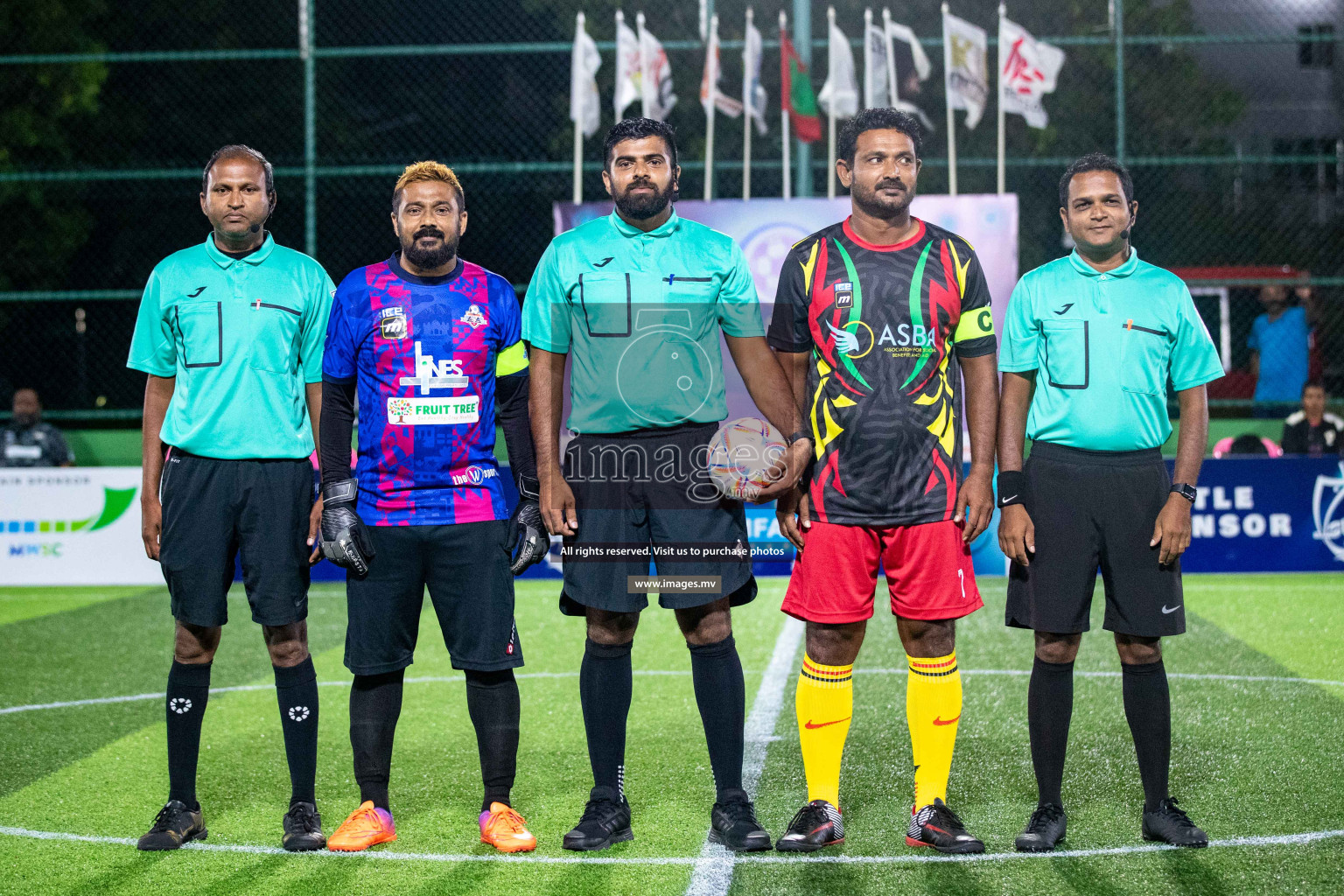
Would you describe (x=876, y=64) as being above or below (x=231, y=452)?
above

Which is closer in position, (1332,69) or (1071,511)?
(1071,511)

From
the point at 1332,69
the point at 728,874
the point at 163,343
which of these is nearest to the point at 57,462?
the point at 163,343

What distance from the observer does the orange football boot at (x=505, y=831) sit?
4332 millimetres

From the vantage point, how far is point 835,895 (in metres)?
3.86

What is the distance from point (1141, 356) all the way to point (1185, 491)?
45cm

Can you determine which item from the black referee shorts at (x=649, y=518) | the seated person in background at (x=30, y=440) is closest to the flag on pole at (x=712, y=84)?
the seated person in background at (x=30, y=440)

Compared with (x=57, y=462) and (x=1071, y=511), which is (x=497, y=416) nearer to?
(x=1071, y=511)

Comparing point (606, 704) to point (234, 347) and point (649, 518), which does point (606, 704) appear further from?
point (234, 347)

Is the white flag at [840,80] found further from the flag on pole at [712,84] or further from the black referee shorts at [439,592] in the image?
the black referee shorts at [439,592]

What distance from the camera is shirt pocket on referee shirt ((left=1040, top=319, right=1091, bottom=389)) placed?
432 cm

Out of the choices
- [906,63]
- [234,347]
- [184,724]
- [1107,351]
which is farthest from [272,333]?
[906,63]

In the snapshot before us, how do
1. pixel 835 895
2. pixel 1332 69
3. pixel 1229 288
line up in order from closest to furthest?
1. pixel 835 895
2. pixel 1229 288
3. pixel 1332 69

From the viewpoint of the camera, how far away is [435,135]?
22.7 m

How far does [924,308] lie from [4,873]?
332 cm
